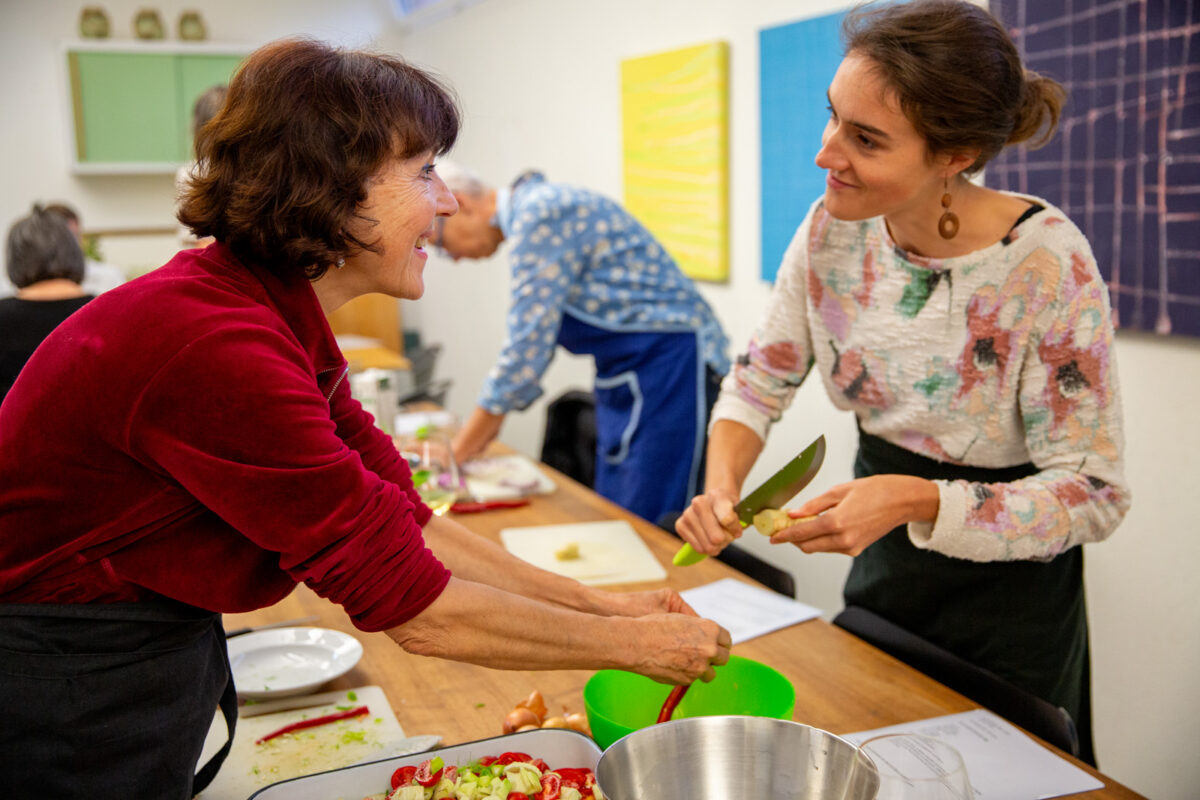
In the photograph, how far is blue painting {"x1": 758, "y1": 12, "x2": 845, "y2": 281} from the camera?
123 inches

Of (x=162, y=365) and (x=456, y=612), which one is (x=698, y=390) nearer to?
(x=456, y=612)

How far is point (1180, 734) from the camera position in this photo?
2344 mm

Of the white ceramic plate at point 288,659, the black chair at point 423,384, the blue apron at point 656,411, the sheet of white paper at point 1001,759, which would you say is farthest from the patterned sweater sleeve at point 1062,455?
the black chair at point 423,384

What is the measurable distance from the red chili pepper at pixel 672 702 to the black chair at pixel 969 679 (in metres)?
0.51

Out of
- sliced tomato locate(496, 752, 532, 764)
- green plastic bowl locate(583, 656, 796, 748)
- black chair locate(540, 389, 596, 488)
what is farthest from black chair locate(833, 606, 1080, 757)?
black chair locate(540, 389, 596, 488)

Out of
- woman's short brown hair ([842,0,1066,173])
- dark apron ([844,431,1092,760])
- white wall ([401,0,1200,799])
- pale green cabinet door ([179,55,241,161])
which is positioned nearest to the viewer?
woman's short brown hair ([842,0,1066,173])

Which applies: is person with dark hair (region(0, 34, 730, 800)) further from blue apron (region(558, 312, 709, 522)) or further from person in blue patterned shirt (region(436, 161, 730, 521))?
blue apron (region(558, 312, 709, 522))

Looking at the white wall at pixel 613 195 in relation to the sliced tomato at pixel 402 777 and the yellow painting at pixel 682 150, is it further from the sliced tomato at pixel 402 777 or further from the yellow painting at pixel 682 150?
the sliced tomato at pixel 402 777

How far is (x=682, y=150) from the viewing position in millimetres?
3922

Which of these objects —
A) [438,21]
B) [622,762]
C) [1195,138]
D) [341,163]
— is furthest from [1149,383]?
[438,21]

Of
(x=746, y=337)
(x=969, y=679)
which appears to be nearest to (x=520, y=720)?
(x=969, y=679)

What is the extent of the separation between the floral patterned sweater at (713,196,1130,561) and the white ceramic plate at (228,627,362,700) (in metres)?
0.81

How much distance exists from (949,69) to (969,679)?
0.89 m

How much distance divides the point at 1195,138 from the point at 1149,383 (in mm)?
556
